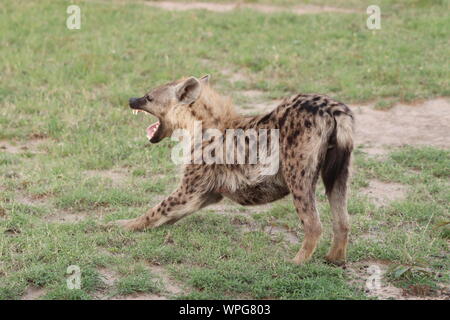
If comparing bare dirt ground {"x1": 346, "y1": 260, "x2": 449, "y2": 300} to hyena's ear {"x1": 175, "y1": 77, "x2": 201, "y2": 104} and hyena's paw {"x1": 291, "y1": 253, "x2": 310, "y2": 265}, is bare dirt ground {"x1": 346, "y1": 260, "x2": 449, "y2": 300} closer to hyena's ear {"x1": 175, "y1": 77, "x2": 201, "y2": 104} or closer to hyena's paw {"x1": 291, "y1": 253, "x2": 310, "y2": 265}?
hyena's paw {"x1": 291, "y1": 253, "x2": 310, "y2": 265}

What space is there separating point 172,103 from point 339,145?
1295mm

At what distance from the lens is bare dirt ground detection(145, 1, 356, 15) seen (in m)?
10.9

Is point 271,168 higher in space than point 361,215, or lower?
higher

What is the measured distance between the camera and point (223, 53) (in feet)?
29.9

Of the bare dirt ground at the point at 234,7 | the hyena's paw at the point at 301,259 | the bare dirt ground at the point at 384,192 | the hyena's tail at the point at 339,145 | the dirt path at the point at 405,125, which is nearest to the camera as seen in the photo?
the hyena's tail at the point at 339,145

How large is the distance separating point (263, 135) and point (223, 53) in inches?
180

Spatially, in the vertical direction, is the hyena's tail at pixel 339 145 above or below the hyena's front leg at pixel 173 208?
above

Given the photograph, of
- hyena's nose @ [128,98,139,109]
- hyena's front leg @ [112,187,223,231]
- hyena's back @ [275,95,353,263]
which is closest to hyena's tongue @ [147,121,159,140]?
hyena's nose @ [128,98,139,109]

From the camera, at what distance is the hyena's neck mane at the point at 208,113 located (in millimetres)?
5059

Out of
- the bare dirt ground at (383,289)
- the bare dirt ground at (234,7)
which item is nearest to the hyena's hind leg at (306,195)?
the bare dirt ground at (383,289)

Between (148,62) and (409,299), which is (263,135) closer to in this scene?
(409,299)

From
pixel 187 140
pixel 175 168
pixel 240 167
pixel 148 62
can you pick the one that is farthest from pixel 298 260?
pixel 148 62

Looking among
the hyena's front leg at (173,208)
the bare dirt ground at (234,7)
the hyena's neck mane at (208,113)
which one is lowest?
the hyena's front leg at (173,208)

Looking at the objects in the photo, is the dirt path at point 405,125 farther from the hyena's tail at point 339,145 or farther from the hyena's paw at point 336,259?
the hyena's tail at point 339,145
